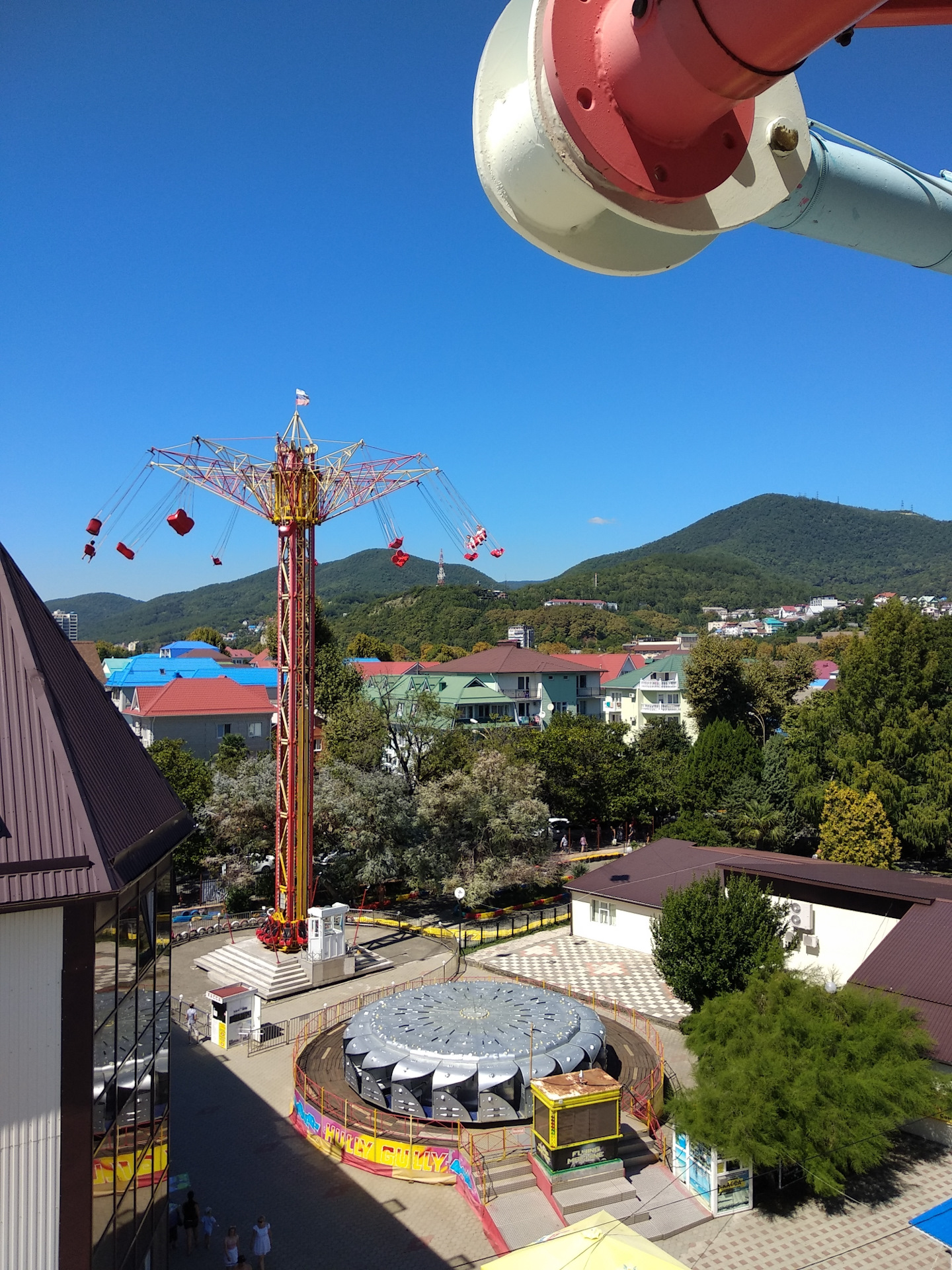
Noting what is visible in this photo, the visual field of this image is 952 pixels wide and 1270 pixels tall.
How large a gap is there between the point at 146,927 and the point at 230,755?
1340 inches

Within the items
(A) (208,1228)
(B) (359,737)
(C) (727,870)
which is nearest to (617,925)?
(C) (727,870)

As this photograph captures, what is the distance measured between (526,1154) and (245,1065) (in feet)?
25.1

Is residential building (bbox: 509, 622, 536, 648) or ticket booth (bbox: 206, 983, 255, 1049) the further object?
residential building (bbox: 509, 622, 536, 648)

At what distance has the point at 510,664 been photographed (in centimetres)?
6475

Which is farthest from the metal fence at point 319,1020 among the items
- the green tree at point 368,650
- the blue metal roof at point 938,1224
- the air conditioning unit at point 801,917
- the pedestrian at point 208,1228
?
the green tree at point 368,650

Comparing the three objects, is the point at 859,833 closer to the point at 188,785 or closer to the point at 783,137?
the point at 188,785

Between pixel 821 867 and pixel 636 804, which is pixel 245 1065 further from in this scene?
pixel 636 804

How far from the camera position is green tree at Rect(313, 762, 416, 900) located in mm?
30516

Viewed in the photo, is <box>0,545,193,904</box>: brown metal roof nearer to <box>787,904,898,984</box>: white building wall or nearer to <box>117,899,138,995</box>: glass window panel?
<box>117,899,138,995</box>: glass window panel

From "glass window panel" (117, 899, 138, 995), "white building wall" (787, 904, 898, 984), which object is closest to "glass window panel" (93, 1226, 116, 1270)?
"glass window panel" (117, 899, 138, 995)

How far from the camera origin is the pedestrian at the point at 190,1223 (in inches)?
533

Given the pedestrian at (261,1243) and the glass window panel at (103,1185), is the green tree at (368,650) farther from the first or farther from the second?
the glass window panel at (103,1185)

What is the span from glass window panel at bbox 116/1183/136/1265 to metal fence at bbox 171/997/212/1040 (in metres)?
12.5

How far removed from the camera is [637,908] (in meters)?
→ 27.1
